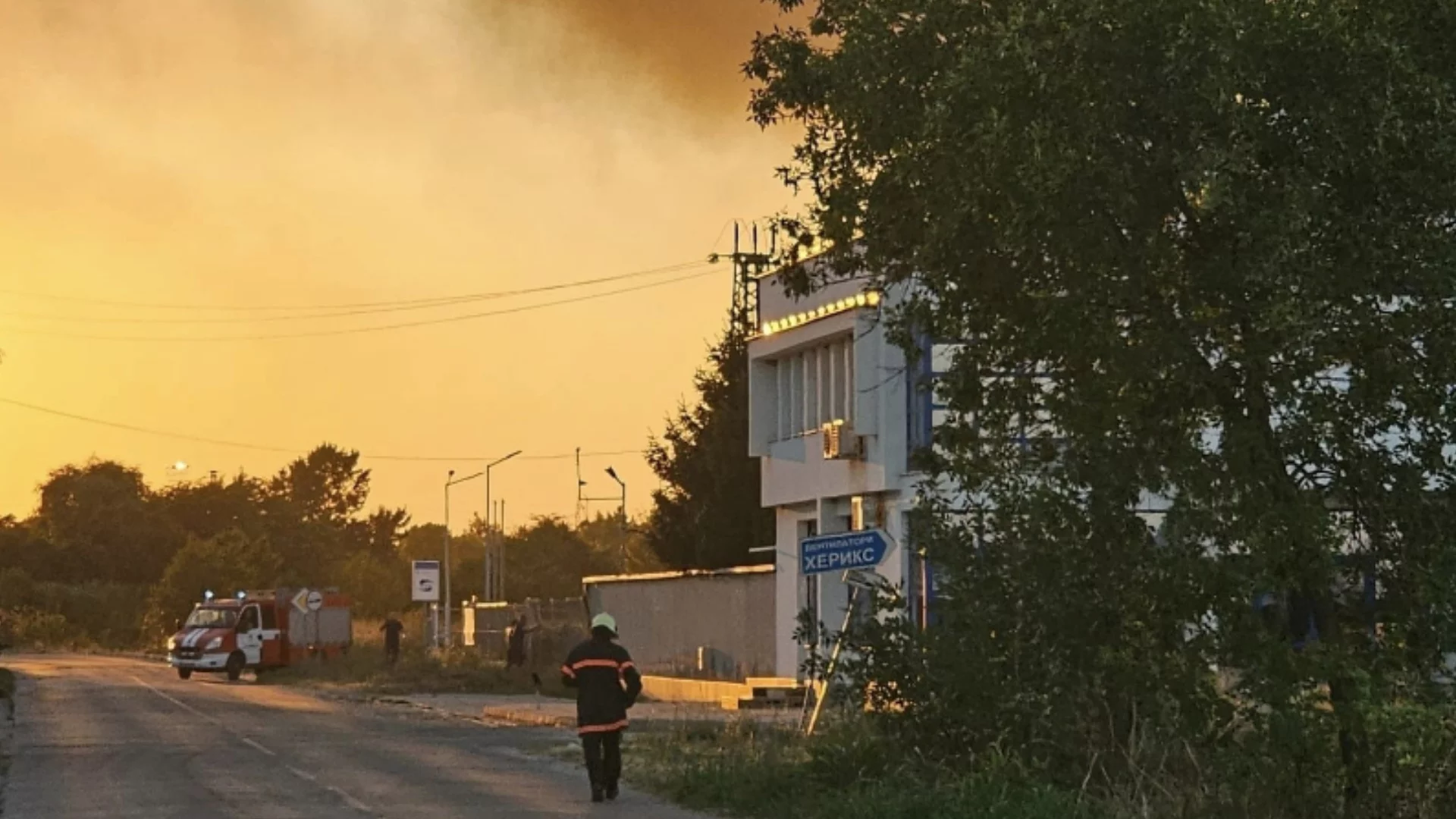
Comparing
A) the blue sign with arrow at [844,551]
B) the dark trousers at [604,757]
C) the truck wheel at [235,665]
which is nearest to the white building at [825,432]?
the blue sign with arrow at [844,551]

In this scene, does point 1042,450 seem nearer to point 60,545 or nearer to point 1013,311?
point 1013,311

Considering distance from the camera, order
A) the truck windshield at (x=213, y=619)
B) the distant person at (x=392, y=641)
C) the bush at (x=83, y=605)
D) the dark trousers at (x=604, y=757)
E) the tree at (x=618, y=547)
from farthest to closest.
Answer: the bush at (x=83, y=605) → the tree at (x=618, y=547) → the truck windshield at (x=213, y=619) → the distant person at (x=392, y=641) → the dark trousers at (x=604, y=757)

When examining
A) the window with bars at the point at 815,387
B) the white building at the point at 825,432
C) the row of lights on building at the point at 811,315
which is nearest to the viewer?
the white building at the point at 825,432

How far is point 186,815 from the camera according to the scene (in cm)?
1705

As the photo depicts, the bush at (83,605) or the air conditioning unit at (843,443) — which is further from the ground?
the air conditioning unit at (843,443)

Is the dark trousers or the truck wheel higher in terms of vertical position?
the dark trousers

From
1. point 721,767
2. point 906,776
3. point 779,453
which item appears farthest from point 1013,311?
point 779,453

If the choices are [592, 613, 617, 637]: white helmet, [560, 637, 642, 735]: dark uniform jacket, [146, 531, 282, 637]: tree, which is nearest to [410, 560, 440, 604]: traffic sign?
[146, 531, 282, 637]: tree

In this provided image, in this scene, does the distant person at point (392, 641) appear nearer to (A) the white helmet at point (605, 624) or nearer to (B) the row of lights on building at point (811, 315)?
(B) the row of lights on building at point (811, 315)

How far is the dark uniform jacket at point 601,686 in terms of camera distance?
1781 centimetres

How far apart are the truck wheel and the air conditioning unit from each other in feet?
79.4

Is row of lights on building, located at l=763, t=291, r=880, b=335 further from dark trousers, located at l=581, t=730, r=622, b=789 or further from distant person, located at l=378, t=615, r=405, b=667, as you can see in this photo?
distant person, located at l=378, t=615, r=405, b=667

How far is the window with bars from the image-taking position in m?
35.5

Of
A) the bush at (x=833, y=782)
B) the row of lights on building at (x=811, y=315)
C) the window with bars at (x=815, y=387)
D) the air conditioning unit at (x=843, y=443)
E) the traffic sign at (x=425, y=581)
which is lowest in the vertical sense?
the bush at (x=833, y=782)
